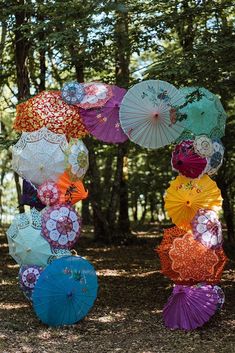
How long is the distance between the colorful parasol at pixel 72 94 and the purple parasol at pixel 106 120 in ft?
0.54

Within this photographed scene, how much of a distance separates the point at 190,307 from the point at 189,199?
139cm

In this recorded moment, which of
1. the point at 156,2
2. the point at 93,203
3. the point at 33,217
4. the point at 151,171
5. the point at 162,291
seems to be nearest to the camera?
the point at 33,217

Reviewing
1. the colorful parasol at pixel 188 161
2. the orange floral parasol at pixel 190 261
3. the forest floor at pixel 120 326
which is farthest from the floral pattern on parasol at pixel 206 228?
the forest floor at pixel 120 326

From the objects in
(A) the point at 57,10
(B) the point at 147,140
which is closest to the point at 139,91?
(B) the point at 147,140

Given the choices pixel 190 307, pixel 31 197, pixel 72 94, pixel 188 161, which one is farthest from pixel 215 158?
pixel 31 197

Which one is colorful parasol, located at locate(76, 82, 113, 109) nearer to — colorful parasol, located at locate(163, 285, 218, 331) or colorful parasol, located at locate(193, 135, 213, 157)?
colorful parasol, located at locate(193, 135, 213, 157)

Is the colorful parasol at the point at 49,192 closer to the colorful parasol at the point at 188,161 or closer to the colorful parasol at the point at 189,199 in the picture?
the colorful parasol at the point at 189,199

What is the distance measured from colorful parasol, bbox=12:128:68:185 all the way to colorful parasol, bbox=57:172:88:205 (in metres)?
0.09

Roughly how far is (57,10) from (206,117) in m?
3.50

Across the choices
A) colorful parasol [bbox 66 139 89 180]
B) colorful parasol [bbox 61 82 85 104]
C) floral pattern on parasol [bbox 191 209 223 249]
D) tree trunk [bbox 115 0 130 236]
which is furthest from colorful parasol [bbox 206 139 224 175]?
tree trunk [bbox 115 0 130 236]

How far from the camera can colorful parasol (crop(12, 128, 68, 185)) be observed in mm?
6613

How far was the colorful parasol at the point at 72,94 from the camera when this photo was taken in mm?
6895

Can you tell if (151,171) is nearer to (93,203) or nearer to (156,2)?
(93,203)

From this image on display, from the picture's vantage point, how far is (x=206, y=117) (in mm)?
6926
